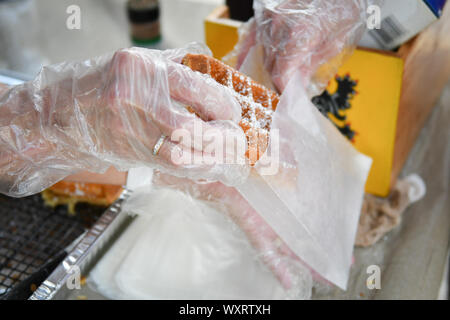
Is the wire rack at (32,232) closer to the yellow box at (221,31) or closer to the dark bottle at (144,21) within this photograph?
the yellow box at (221,31)

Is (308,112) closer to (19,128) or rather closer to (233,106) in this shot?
(233,106)

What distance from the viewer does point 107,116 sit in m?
0.50

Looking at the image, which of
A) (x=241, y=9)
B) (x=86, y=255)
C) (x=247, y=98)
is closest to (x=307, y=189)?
(x=247, y=98)

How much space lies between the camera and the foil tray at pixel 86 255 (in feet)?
2.31

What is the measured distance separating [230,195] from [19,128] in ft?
1.18

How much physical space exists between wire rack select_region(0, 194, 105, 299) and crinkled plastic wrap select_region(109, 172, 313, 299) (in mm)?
103

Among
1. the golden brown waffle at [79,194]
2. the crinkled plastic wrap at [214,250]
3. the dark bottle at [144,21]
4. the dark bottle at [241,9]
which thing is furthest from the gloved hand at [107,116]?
the dark bottle at [144,21]

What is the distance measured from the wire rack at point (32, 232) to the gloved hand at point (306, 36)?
0.47 metres

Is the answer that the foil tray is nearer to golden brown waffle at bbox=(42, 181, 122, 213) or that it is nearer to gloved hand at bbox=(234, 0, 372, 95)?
golden brown waffle at bbox=(42, 181, 122, 213)

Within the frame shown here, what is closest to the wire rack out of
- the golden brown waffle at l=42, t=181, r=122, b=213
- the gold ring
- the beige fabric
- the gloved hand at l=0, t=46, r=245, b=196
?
the golden brown waffle at l=42, t=181, r=122, b=213

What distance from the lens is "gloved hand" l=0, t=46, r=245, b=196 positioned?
491 millimetres

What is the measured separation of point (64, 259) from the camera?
2.43 feet

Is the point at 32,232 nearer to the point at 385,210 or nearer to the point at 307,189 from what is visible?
the point at 307,189

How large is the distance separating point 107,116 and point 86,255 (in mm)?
369
